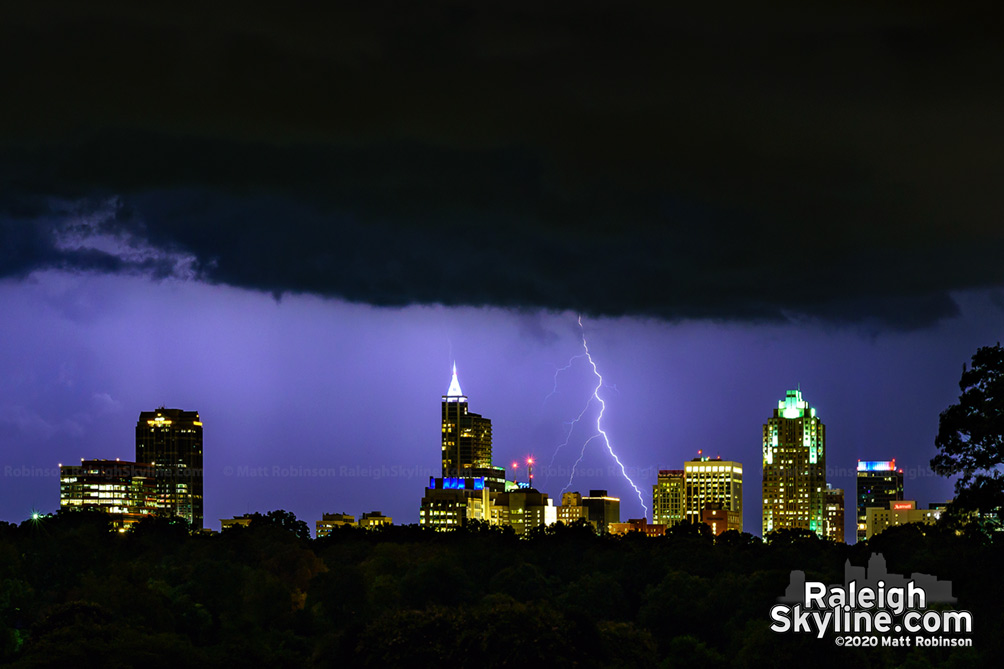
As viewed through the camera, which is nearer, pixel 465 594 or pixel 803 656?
pixel 803 656

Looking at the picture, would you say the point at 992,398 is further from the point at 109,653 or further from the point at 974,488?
the point at 109,653

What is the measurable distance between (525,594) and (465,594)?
810cm

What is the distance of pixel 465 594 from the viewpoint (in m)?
107

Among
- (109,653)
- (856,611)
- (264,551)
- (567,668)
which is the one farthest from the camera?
(264,551)

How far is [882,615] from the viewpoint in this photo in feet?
227

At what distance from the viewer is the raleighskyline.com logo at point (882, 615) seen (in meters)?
65.2

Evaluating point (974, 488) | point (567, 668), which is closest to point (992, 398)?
point (974, 488)

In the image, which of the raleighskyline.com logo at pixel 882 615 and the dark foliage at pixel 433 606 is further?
the raleighskyline.com logo at pixel 882 615

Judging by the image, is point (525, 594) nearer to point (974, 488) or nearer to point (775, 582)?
point (775, 582)

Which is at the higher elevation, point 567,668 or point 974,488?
point 974,488

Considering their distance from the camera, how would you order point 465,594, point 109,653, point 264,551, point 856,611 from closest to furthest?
point 109,653, point 856,611, point 465,594, point 264,551

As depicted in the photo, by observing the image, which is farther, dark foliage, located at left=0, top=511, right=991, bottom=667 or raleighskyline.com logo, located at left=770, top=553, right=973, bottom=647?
raleighskyline.com logo, located at left=770, top=553, right=973, bottom=647

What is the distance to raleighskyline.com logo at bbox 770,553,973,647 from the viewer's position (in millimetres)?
65250

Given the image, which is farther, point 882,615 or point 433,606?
point 882,615
